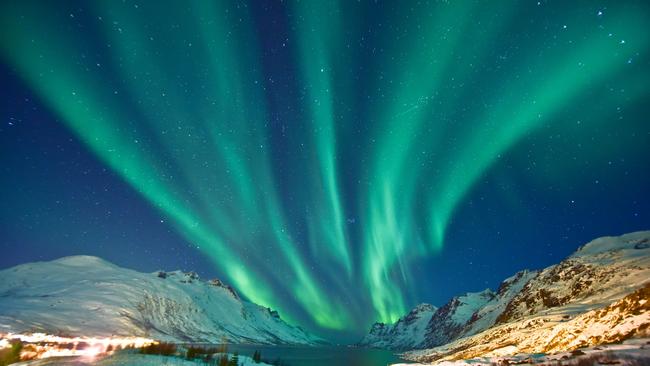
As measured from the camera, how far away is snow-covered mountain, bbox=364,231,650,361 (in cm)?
3952

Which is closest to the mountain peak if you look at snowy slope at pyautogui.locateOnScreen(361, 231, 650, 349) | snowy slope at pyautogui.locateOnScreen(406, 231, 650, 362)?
snowy slope at pyautogui.locateOnScreen(361, 231, 650, 349)

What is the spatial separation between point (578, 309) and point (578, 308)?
2081 millimetres

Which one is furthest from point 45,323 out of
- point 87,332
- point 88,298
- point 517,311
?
point 517,311

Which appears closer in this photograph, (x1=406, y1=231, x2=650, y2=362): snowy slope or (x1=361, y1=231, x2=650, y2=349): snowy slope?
(x1=406, y1=231, x2=650, y2=362): snowy slope

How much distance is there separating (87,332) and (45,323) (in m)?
14.7

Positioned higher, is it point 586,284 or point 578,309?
point 586,284

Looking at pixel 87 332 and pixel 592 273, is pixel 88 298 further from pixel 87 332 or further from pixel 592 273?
pixel 592 273

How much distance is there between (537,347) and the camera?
53438 mm

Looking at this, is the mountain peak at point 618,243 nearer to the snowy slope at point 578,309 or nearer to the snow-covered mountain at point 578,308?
the snowy slope at point 578,309

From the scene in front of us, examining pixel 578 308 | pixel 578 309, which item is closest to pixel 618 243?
pixel 578 308

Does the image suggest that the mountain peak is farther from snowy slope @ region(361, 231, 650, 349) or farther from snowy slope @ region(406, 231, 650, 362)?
snowy slope @ region(406, 231, 650, 362)

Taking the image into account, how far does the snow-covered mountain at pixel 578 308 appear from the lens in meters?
39.5

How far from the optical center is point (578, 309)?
285 ft

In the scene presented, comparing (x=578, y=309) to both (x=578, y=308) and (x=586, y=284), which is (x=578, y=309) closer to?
(x=578, y=308)
